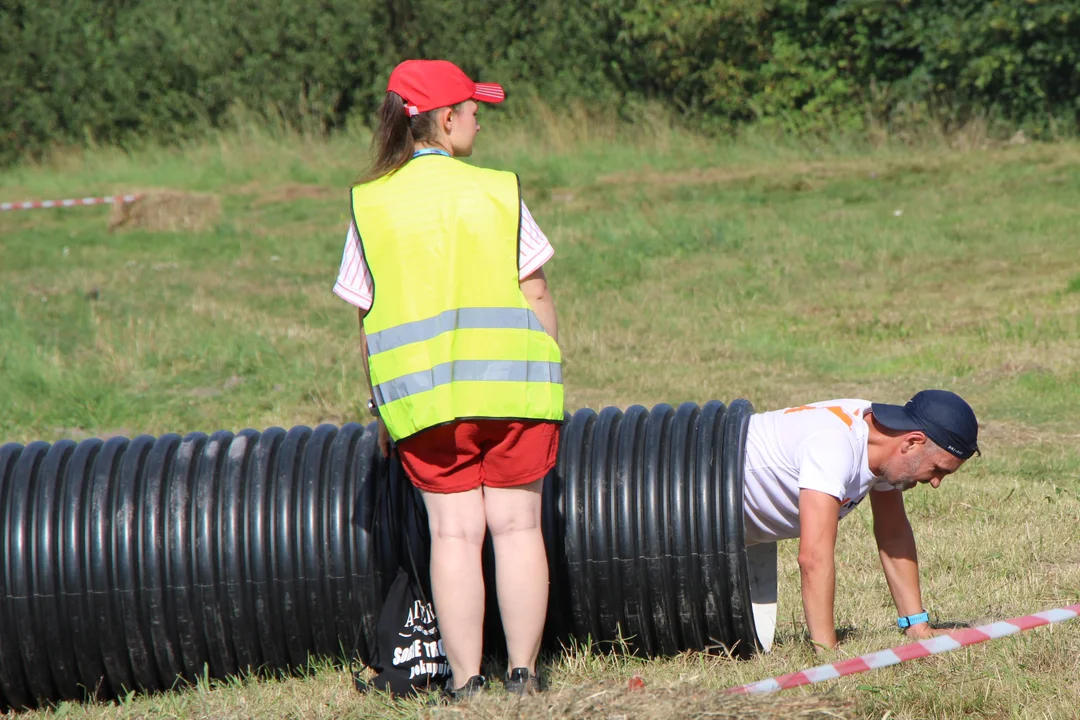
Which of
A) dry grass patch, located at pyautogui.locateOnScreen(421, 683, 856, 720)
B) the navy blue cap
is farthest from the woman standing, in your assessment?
the navy blue cap

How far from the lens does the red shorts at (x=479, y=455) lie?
12.0 feet

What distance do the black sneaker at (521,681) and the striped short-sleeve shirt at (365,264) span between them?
45.1 inches

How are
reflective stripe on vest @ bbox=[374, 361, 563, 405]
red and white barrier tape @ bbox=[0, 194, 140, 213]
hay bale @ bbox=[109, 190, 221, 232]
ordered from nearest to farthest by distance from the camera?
reflective stripe on vest @ bbox=[374, 361, 563, 405] < hay bale @ bbox=[109, 190, 221, 232] < red and white barrier tape @ bbox=[0, 194, 140, 213]

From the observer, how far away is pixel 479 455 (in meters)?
3.71

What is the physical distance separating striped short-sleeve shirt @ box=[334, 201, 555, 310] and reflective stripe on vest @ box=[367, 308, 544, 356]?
4.7 inches

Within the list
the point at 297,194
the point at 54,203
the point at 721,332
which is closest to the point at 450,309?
the point at 721,332

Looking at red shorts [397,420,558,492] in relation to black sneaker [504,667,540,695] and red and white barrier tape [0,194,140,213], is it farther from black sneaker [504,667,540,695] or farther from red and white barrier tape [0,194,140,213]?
red and white barrier tape [0,194,140,213]

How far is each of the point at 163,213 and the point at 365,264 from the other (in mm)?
12620

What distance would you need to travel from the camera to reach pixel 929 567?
5266 millimetres

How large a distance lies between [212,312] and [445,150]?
24.1ft

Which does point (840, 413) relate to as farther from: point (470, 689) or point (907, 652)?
point (470, 689)

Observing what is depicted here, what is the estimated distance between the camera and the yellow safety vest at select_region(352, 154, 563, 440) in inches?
142

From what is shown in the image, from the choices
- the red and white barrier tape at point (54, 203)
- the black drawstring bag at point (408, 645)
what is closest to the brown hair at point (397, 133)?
the black drawstring bag at point (408, 645)

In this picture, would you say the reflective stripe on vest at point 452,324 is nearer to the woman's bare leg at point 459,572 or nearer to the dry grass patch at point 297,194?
the woman's bare leg at point 459,572
